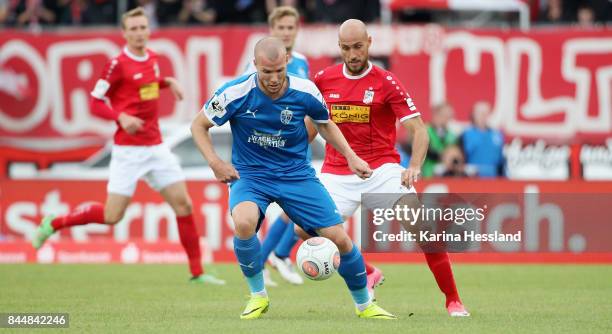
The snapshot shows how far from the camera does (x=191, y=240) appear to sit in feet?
45.3

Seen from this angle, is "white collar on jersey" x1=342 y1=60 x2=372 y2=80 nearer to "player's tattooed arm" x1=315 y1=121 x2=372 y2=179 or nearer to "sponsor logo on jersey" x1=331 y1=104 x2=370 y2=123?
"sponsor logo on jersey" x1=331 y1=104 x2=370 y2=123

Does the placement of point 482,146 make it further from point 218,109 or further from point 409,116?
point 218,109

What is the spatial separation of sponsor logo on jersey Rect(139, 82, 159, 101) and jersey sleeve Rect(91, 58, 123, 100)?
289 millimetres

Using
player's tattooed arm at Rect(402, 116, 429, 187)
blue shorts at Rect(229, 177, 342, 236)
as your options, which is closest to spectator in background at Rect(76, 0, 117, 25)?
player's tattooed arm at Rect(402, 116, 429, 187)

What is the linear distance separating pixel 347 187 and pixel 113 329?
2.58 meters

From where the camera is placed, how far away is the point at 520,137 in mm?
21766

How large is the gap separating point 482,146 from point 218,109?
35.9ft

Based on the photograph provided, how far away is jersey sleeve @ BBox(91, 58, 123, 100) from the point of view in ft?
44.2

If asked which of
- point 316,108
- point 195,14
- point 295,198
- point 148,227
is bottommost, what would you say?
point 148,227

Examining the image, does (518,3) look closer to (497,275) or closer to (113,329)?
(497,275)

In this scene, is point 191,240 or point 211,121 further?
point 191,240

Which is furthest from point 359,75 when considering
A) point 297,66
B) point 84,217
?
point 84,217

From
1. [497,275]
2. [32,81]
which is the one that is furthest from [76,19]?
[497,275]

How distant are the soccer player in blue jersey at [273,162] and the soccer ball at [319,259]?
149mm
